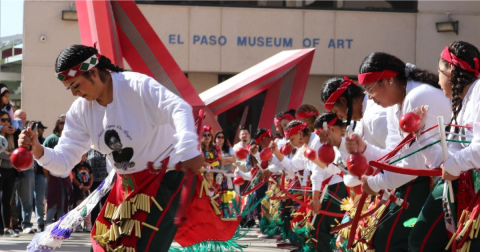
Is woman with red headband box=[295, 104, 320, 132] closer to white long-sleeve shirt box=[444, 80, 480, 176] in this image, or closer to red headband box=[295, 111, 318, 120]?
red headband box=[295, 111, 318, 120]

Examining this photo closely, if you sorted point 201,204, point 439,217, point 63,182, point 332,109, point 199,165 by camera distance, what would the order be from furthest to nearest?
point 63,182, point 332,109, point 201,204, point 439,217, point 199,165

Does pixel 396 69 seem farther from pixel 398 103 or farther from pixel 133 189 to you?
pixel 133 189

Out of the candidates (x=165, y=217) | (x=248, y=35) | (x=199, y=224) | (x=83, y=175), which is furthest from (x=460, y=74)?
(x=248, y=35)

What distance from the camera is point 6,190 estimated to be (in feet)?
34.4

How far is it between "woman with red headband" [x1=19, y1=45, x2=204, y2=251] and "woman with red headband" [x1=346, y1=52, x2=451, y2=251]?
1207 millimetres

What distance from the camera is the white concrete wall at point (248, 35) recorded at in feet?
66.6

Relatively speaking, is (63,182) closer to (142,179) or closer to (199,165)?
(142,179)

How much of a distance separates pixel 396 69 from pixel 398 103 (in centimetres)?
20

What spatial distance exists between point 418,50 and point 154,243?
57.2ft

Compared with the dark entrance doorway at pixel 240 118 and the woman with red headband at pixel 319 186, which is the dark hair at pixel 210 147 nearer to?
the woman with red headband at pixel 319 186

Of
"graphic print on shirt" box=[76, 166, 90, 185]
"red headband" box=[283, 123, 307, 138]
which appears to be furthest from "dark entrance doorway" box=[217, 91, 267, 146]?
"red headband" box=[283, 123, 307, 138]

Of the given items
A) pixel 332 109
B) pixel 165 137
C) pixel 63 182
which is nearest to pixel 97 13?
pixel 63 182

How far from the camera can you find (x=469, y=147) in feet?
13.1

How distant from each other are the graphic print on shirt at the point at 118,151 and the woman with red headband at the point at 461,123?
1746 mm
